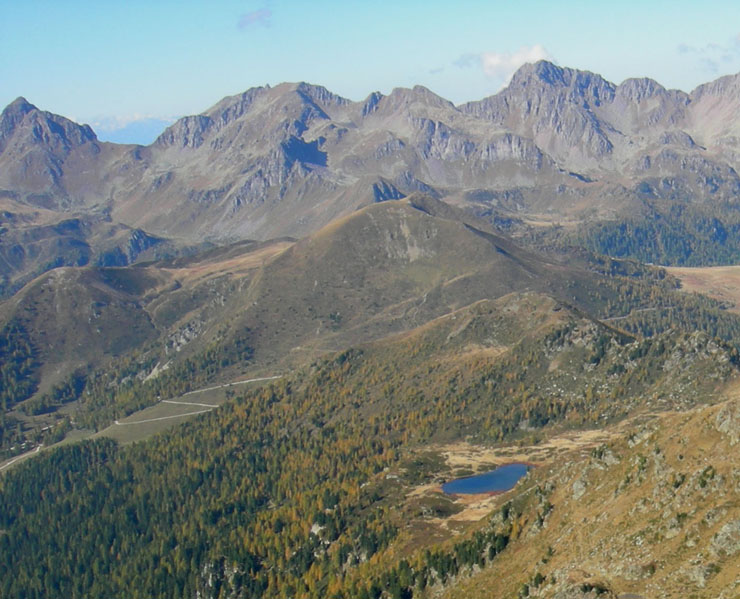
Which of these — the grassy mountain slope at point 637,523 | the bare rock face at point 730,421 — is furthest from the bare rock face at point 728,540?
the bare rock face at point 730,421

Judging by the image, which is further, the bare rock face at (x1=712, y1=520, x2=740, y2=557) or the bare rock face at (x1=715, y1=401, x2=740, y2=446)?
the bare rock face at (x1=715, y1=401, x2=740, y2=446)

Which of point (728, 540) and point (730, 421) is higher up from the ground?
point (730, 421)

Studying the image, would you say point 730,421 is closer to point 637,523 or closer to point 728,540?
point 637,523

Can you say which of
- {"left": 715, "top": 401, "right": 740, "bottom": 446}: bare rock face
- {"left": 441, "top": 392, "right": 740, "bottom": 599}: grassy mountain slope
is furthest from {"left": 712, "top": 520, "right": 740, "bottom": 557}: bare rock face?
{"left": 715, "top": 401, "right": 740, "bottom": 446}: bare rock face

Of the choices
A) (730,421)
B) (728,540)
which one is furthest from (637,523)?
(730,421)

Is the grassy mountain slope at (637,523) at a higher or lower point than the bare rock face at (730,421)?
lower

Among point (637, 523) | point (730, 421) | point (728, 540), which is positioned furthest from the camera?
point (730, 421)

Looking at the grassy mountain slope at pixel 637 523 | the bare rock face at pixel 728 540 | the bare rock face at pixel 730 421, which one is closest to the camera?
the bare rock face at pixel 728 540

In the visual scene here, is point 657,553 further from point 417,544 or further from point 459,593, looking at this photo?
point 417,544

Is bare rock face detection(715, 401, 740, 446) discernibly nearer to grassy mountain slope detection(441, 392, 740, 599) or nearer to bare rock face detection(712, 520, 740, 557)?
grassy mountain slope detection(441, 392, 740, 599)

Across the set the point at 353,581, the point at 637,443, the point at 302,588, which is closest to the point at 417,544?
the point at 353,581

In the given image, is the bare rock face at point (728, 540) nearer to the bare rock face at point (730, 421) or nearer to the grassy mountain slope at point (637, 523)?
the grassy mountain slope at point (637, 523)
